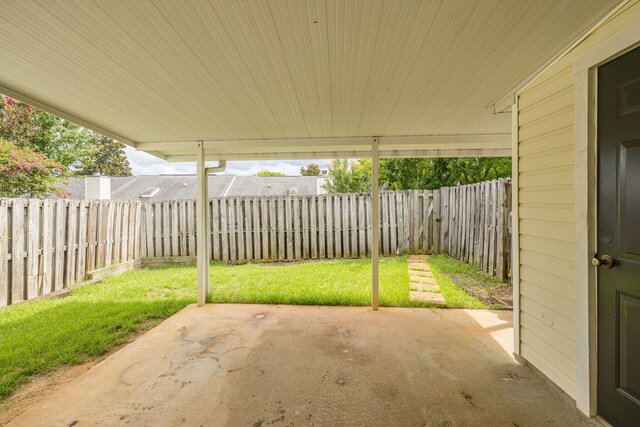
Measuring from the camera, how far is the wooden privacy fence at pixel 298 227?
5258 millimetres

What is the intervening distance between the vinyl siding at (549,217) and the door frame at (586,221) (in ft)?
0.32

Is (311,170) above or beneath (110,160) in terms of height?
above

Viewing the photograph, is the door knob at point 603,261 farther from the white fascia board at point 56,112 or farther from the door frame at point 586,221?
the white fascia board at point 56,112

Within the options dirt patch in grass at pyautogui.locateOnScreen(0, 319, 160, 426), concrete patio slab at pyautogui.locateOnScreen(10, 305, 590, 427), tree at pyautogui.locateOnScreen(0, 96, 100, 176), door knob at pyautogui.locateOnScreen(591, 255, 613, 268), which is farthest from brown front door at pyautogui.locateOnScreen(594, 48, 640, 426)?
tree at pyautogui.locateOnScreen(0, 96, 100, 176)

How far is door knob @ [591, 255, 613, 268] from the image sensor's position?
1.64 m

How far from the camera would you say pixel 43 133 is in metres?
9.85

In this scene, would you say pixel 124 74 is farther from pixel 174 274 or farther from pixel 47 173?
pixel 47 173

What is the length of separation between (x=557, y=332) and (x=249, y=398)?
2368 mm

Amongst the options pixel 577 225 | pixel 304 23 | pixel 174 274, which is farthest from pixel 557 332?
pixel 174 274

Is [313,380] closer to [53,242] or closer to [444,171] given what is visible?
[53,242]

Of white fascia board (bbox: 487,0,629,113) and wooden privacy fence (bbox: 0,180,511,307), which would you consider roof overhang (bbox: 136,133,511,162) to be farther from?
white fascia board (bbox: 487,0,629,113)

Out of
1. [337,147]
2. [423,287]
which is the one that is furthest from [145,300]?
[423,287]

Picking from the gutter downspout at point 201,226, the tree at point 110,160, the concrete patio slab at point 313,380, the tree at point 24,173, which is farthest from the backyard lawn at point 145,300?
the tree at point 110,160

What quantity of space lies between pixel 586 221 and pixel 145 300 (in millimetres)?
5176
